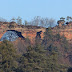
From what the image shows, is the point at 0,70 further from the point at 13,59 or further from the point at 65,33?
the point at 65,33

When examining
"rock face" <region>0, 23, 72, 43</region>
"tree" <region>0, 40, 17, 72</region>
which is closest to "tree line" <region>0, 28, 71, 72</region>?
"tree" <region>0, 40, 17, 72</region>

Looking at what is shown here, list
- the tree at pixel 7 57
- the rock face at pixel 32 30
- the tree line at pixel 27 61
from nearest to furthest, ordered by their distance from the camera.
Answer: the tree at pixel 7 57
the tree line at pixel 27 61
the rock face at pixel 32 30

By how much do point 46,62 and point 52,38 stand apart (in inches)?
899

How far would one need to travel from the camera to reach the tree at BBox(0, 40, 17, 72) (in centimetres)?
2702

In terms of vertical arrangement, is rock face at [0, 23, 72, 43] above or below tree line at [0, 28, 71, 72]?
above

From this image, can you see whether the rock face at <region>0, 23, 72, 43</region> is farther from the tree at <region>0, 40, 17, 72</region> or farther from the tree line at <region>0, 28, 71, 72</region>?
the tree at <region>0, 40, 17, 72</region>

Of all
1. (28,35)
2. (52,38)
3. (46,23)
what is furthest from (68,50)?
(46,23)

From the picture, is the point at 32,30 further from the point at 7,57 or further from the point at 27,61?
the point at 7,57

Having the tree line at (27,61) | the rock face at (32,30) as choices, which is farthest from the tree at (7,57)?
the rock face at (32,30)

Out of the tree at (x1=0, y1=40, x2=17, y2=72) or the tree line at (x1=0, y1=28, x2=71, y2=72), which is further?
Result: the tree line at (x1=0, y1=28, x2=71, y2=72)

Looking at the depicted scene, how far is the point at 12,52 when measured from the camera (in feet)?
91.0

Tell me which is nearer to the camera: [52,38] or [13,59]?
[13,59]

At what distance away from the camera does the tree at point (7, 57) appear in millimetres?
27016

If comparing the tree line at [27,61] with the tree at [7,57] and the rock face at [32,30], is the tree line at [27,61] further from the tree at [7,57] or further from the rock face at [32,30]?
the rock face at [32,30]
